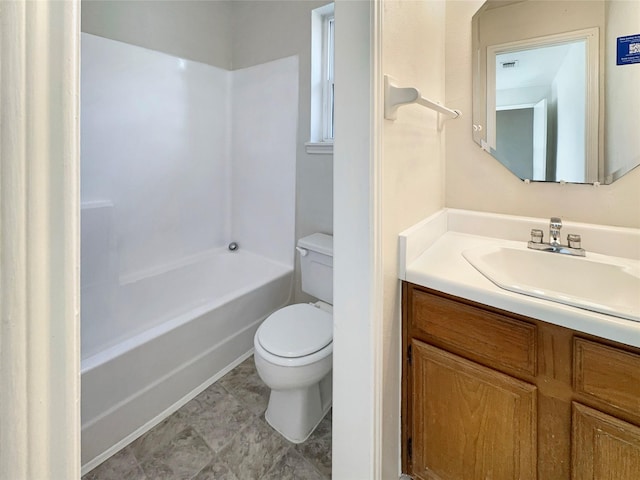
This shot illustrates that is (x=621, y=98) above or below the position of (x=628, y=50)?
below

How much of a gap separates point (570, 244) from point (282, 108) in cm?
176

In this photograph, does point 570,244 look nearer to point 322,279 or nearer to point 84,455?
point 322,279

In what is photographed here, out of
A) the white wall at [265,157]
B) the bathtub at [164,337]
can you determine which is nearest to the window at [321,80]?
the white wall at [265,157]

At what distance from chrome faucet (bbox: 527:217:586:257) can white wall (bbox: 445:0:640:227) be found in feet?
0.50

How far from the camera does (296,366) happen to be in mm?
1326

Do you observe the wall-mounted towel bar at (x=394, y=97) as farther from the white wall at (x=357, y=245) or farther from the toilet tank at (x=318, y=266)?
the toilet tank at (x=318, y=266)

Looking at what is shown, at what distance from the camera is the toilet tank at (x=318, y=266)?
180cm

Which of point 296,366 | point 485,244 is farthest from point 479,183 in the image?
point 296,366

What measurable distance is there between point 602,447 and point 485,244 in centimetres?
67

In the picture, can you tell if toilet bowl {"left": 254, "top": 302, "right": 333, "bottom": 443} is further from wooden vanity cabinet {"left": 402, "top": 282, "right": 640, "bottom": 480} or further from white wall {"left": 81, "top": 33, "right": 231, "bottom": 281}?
white wall {"left": 81, "top": 33, "right": 231, "bottom": 281}

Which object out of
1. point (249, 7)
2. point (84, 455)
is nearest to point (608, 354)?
point (84, 455)

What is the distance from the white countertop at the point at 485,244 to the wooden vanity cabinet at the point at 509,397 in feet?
0.14

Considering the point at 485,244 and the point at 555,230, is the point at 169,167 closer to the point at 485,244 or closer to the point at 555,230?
the point at 485,244

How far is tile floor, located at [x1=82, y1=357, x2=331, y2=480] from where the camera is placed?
4.13 feet
